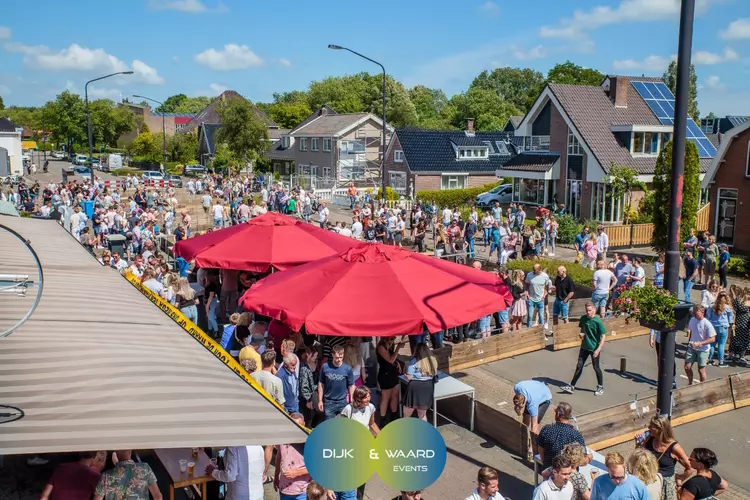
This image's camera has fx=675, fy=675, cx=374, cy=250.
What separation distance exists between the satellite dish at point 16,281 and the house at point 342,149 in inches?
1756

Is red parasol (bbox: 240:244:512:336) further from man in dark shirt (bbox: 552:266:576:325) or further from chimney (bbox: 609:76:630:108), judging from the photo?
chimney (bbox: 609:76:630:108)

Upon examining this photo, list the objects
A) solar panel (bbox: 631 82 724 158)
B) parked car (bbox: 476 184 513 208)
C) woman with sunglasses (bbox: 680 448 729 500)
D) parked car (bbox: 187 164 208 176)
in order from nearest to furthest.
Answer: woman with sunglasses (bbox: 680 448 729 500) → solar panel (bbox: 631 82 724 158) → parked car (bbox: 476 184 513 208) → parked car (bbox: 187 164 208 176)

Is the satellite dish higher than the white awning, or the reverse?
the satellite dish

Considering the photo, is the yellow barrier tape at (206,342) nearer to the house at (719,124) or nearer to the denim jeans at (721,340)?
the denim jeans at (721,340)

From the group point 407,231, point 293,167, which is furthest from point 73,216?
point 293,167

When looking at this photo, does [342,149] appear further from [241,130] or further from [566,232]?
[566,232]

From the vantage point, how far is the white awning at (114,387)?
171 inches

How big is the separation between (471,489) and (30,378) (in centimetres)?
525

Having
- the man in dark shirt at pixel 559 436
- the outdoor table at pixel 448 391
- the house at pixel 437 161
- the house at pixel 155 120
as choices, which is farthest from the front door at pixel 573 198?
the house at pixel 155 120

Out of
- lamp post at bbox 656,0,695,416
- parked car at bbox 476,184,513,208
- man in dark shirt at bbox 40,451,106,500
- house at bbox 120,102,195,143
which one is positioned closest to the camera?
man in dark shirt at bbox 40,451,106,500

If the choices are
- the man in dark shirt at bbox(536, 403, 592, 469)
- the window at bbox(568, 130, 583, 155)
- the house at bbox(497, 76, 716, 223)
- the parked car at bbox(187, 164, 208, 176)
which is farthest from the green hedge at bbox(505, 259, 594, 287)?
the parked car at bbox(187, 164, 208, 176)

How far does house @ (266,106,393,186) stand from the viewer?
186 feet

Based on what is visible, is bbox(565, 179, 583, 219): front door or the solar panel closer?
the solar panel

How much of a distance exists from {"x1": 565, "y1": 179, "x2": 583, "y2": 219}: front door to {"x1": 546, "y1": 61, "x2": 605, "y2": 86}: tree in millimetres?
54717
